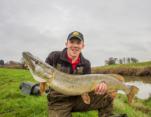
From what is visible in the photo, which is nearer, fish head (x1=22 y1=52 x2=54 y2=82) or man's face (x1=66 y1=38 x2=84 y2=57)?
fish head (x1=22 y1=52 x2=54 y2=82)

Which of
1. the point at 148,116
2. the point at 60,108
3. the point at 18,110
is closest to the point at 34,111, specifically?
the point at 18,110

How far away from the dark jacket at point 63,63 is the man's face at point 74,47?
0.15m

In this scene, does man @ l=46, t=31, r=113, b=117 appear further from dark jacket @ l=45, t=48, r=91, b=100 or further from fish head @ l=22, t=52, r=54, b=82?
fish head @ l=22, t=52, r=54, b=82

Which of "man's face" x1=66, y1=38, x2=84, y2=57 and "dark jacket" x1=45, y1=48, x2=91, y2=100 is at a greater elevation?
"man's face" x1=66, y1=38, x2=84, y2=57

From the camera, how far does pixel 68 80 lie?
199 inches

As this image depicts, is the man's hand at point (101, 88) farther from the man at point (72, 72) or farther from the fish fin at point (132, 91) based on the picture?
the fish fin at point (132, 91)

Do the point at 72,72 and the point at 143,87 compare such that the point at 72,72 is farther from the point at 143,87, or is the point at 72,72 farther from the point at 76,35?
the point at 143,87

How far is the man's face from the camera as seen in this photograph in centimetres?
565

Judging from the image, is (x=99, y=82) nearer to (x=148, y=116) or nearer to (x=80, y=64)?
(x=80, y=64)

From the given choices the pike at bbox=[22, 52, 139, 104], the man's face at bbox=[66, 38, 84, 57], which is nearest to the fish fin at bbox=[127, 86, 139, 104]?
the pike at bbox=[22, 52, 139, 104]

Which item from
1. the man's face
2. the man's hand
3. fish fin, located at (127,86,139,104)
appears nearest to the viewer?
the man's hand

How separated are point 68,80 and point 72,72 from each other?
76 cm

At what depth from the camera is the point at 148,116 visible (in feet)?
30.8

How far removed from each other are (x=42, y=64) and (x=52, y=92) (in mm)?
1066
